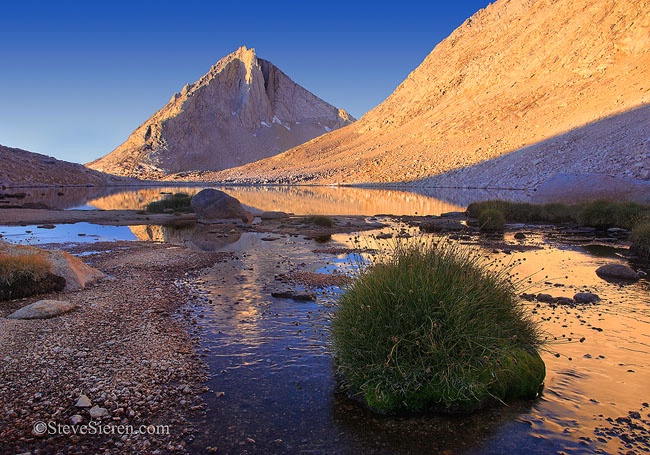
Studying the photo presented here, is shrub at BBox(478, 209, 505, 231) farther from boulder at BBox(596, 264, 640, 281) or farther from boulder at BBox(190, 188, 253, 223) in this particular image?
boulder at BBox(190, 188, 253, 223)

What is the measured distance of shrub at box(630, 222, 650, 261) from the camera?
56.6 ft

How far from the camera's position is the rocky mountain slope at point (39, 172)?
268 feet

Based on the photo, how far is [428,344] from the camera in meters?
5.82

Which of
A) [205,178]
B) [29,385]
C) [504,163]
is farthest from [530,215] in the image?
[205,178]

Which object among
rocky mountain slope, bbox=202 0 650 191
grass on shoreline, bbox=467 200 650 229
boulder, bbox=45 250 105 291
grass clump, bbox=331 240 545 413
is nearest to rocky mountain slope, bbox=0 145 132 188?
Answer: rocky mountain slope, bbox=202 0 650 191

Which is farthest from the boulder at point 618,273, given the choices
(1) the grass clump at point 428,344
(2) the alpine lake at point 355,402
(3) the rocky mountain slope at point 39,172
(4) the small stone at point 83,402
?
(3) the rocky mountain slope at point 39,172

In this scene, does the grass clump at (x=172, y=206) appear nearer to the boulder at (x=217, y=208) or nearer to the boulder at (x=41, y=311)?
the boulder at (x=217, y=208)

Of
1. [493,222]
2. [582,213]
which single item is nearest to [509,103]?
[582,213]

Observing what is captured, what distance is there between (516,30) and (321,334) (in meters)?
114

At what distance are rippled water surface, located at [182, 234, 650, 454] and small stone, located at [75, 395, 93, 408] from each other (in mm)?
1443

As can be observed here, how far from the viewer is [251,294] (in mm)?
11492

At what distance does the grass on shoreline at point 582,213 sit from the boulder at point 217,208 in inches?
575

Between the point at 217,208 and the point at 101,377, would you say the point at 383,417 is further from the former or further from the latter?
the point at 217,208

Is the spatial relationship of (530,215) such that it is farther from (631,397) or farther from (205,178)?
(205,178)
